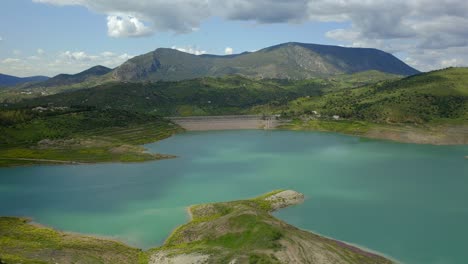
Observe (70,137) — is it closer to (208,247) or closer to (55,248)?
(55,248)

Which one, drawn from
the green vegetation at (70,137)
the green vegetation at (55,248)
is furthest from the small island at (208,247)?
the green vegetation at (70,137)

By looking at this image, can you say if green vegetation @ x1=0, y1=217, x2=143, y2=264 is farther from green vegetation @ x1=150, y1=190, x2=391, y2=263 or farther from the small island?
green vegetation @ x1=150, y1=190, x2=391, y2=263

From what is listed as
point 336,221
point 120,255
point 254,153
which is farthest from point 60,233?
point 254,153

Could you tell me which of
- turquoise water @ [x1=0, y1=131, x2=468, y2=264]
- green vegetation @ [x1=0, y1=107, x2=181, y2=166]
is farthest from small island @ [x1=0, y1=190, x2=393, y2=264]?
green vegetation @ [x1=0, y1=107, x2=181, y2=166]

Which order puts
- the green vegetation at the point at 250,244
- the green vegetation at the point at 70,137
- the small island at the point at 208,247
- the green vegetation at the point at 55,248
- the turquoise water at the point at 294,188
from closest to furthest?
the green vegetation at the point at 250,244 < the small island at the point at 208,247 < the green vegetation at the point at 55,248 < the turquoise water at the point at 294,188 < the green vegetation at the point at 70,137

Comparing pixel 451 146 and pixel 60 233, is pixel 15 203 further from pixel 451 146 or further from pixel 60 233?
pixel 451 146

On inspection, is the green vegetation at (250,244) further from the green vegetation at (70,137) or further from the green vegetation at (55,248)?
the green vegetation at (70,137)

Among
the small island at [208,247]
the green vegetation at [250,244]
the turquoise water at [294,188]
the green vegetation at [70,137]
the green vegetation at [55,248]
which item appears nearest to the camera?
the green vegetation at [250,244]
